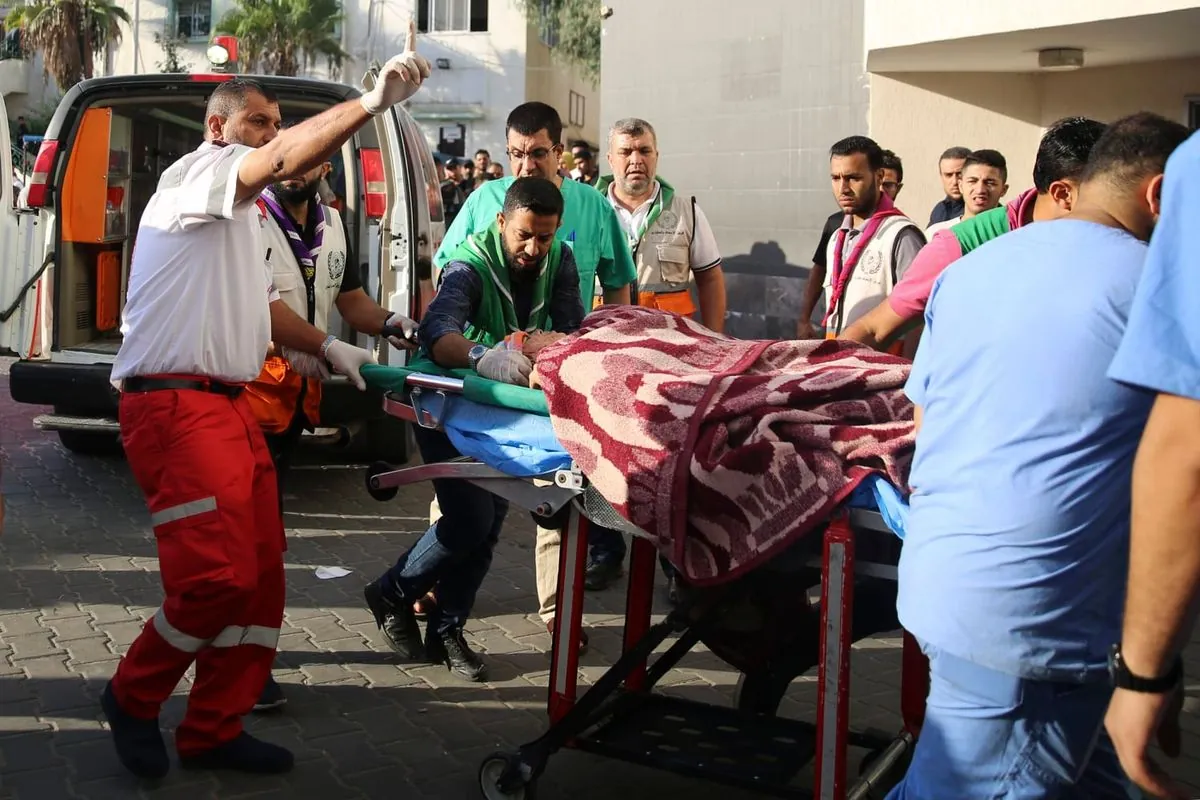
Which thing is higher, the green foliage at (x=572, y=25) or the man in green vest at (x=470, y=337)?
the green foliage at (x=572, y=25)

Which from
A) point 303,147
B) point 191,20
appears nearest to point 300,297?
point 303,147

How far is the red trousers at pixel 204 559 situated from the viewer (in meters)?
4.02

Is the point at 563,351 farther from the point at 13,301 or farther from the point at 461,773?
the point at 13,301

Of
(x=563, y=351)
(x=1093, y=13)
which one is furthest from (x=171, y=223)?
(x=1093, y=13)

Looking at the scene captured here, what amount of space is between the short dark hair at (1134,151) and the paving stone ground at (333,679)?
226cm

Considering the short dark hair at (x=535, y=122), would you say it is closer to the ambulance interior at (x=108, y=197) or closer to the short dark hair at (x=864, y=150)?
the short dark hair at (x=864, y=150)

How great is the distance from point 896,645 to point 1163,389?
3633mm

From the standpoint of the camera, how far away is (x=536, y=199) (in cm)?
459

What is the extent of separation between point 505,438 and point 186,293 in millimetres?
1066

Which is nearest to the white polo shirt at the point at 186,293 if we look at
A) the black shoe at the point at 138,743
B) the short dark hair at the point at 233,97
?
the short dark hair at the point at 233,97

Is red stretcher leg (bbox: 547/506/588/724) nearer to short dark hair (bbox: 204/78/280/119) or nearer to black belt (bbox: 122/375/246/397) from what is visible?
black belt (bbox: 122/375/246/397)

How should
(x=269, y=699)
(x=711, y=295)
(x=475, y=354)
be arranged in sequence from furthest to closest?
(x=711, y=295) → (x=269, y=699) → (x=475, y=354)

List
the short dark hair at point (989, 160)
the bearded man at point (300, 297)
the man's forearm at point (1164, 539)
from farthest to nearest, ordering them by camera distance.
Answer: the short dark hair at point (989, 160), the bearded man at point (300, 297), the man's forearm at point (1164, 539)

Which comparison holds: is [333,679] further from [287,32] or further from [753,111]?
[287,32]
